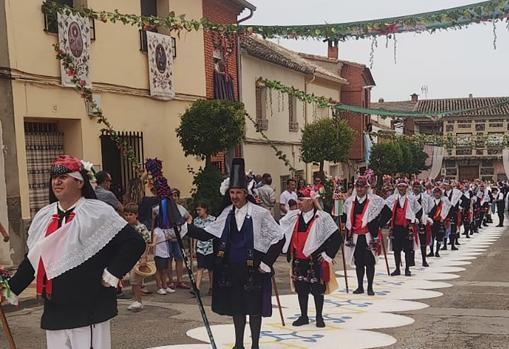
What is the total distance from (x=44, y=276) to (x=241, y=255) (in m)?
2.30

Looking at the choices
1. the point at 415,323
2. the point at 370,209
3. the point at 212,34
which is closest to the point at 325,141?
the point at 212,34

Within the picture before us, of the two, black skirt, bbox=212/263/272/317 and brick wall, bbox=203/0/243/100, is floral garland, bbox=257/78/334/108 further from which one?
black skirt, bbox=212/263/272/317

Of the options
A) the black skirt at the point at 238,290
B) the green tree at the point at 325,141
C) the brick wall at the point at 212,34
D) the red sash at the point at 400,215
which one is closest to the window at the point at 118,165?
the brick wall at the point at 212,34

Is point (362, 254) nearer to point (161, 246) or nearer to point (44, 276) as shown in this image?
point (161, 246)

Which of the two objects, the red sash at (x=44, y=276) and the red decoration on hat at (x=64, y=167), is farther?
the red decoration on hat at (x=64, y=167)

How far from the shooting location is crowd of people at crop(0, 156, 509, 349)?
3.92 metres

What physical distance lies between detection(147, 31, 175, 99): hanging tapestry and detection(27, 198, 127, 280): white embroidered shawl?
34.1ft

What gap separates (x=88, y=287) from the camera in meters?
3.92

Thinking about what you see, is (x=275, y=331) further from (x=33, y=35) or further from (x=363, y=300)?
(x=33, y=35)

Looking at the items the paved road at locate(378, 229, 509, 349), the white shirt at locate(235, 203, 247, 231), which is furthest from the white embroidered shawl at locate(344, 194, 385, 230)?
the white shirt at locate(235, 203, 247, 231)

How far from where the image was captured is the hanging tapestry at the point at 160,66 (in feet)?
46.3

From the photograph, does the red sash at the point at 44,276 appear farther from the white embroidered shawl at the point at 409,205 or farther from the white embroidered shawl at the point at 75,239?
the white embroidered shawl at the point at 409,205

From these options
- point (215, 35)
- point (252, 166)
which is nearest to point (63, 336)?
point (215, 35)

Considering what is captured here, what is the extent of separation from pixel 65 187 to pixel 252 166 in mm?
17034
